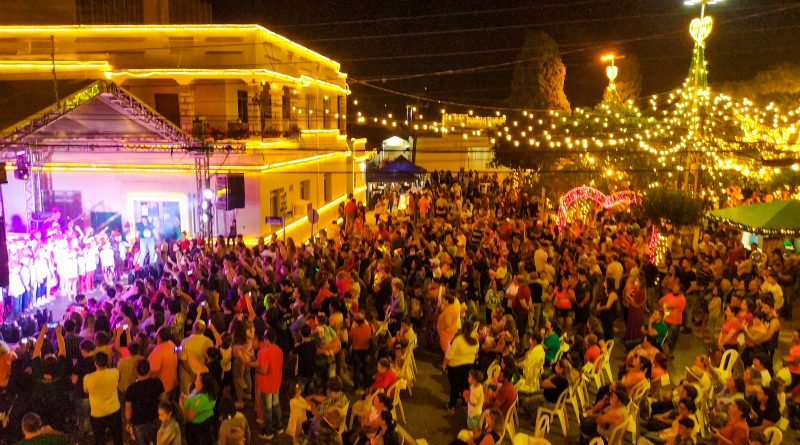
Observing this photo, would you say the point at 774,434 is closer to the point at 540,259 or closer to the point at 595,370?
the point at 595,370

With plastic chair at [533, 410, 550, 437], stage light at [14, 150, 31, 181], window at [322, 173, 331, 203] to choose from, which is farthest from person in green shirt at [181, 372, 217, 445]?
window at [322, 173, 331, 203]

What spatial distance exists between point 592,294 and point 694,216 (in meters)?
6.82

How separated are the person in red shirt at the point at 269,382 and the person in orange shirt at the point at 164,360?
2.87 ft

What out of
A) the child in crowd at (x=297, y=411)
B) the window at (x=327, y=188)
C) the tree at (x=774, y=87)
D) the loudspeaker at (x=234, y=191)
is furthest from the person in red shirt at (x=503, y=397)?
the tree at (x=774, y=87)

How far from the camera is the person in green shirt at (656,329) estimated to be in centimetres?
878

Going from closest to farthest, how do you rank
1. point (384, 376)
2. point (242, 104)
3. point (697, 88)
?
point (384, 376)
point (697, 88)
point (242, 104)

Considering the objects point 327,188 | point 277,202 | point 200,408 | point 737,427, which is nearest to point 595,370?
point 737,427

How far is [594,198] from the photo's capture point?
60.3 ft

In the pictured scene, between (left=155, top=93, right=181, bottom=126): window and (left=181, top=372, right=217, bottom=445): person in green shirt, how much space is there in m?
14.7

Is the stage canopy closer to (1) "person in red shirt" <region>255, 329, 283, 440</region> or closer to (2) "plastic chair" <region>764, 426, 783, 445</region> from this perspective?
(1) "person in red shirt" <region>255, 329, 283, 440</region>

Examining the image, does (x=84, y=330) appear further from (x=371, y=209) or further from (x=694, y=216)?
(x=371, y=209)

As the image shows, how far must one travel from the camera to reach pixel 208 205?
50.5 feet

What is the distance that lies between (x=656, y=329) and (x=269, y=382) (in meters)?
5.26

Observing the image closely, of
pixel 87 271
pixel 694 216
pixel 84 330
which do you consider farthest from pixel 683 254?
pixel 87 271
